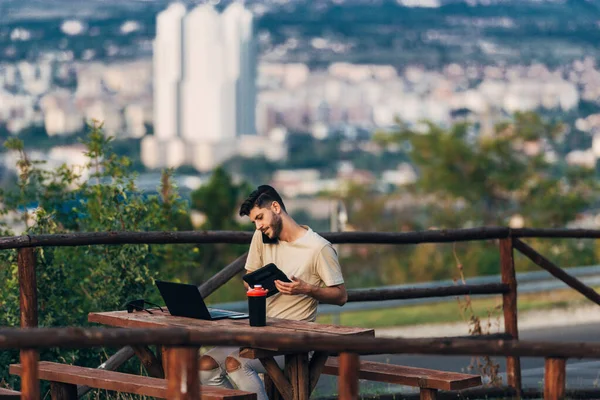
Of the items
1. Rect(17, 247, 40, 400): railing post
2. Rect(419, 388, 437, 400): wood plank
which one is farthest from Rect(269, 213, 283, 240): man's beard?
Rect(17, 247, 40, 400): railing post

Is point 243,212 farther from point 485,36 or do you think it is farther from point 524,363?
point 485,36

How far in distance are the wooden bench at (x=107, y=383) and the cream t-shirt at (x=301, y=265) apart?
702 mm

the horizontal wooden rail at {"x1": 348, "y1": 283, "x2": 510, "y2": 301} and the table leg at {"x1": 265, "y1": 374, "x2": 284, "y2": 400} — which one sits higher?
the horizontal wooden rail at {"x1": 348, "y1": 283, "x2": 510, "y2": 301}

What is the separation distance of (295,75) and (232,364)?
301 feet

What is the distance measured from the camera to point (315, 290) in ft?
19.8

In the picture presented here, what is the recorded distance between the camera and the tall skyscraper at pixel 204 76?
101 metres

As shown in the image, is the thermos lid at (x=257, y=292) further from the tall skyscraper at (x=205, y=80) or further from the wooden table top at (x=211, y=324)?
the tall skyscraper at (x=205, y=80)

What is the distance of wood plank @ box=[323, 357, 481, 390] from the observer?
6.01 meters

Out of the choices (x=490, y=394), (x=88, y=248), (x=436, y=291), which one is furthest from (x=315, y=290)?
(x=88, y=248)

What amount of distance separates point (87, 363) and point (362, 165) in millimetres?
57961

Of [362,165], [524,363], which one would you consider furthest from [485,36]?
[524,363]

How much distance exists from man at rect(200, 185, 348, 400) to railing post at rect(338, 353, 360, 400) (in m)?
1.37

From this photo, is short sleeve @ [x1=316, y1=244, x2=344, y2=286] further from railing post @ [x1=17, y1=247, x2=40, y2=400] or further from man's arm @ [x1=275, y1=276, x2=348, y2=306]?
railing post @ [x1=17, y1=247, x2=40, y2=400]

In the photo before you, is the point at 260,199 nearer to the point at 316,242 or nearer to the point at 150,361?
the point at 316,242
